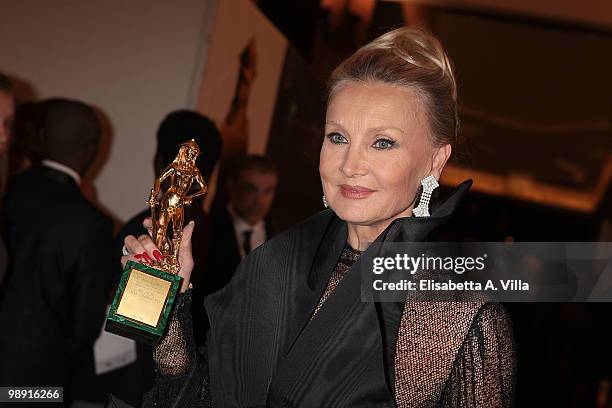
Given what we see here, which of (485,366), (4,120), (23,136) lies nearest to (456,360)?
(485,366)

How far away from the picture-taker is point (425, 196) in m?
2.05

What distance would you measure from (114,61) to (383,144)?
3.10 metres

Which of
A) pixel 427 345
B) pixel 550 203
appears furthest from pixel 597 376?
pixel 427 345

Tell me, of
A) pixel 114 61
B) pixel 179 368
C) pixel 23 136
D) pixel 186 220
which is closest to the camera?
pixel 179 368

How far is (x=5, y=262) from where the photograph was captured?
121 inches

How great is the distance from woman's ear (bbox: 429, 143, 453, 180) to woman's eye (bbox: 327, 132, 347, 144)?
24 cm

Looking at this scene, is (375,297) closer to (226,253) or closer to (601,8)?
(226,253)

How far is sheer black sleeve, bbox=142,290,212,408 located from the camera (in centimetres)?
206

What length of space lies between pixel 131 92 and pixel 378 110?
9.85 feet

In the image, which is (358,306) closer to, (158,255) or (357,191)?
(357,191)

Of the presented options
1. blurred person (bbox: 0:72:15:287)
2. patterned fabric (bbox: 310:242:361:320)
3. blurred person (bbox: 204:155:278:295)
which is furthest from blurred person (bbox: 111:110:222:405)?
patterned fabric (bbox: 310:242:361:320)

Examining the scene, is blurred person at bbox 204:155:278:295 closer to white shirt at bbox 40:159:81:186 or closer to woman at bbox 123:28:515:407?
white shirt at bbox 40:159:81:186

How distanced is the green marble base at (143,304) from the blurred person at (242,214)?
2.15 meters

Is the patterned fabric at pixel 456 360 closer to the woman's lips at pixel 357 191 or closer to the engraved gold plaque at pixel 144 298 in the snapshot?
the woman's lips at pixel 357 191
